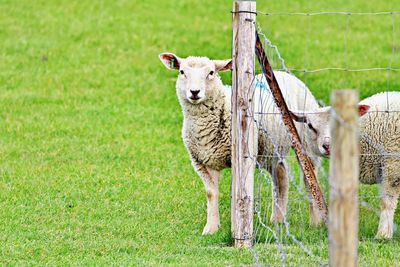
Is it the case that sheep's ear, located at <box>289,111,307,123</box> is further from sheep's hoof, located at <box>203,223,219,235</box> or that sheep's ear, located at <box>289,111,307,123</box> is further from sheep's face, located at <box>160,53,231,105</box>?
sheep's hoof, located at <box>203,223,219,235</box>

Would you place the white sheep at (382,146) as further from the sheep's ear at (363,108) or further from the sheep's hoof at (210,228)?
the sheep's hoof at (210,228)

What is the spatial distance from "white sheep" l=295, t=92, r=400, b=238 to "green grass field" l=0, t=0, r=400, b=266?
0.30 m

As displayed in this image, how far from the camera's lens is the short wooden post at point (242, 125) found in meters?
7.39

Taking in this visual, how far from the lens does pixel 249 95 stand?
7.49 m

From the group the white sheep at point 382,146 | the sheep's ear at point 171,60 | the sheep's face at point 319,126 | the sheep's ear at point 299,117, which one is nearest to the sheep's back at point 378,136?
the white sheep at point 382,146

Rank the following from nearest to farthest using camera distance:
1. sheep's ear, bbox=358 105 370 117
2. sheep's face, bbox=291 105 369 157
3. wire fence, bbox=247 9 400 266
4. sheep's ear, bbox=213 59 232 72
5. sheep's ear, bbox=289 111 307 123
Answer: wire fence, bbox=247 9 400 266 → sheep's ear, bbox=358 105 370 117 → sheep's face, bbox=291 105 369 157 → sheep's ear, bbox=289 111 307 123 → sheep's ear, bbox=213 59 232 72

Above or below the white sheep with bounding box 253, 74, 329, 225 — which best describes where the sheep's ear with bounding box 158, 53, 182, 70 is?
above

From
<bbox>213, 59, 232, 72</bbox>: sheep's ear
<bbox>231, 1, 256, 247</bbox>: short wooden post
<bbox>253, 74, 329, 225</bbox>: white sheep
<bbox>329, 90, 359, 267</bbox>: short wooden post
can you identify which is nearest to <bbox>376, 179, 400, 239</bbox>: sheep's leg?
<bbox>253, 74, 329, 225</bbox>: white sheep

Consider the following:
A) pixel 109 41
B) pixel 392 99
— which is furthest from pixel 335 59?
pixel 392 99

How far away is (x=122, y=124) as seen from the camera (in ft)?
43.3

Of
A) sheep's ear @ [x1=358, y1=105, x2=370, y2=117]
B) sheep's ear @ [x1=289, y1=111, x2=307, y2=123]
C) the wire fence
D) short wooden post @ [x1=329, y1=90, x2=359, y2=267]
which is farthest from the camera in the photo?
sheep's ear @ [x1=289, y1=111, x2=307, y2=123]

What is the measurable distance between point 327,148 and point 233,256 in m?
1.48

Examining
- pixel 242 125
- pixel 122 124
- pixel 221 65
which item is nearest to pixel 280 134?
pixel 221 65

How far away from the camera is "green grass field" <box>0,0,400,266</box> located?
25.6ft
